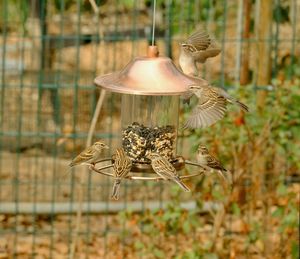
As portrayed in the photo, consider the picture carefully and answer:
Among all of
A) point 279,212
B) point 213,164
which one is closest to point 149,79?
point 213,164

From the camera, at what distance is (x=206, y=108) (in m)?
4.30

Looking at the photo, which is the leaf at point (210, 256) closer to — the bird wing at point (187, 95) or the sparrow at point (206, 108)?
the bird wing at point (187, 95)

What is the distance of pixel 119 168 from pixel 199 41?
91 cm

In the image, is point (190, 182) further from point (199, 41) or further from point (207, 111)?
point (207, 111)

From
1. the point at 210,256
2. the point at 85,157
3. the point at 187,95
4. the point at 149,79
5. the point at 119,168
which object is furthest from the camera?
the point at 210,256

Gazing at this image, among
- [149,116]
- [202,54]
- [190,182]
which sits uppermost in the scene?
[202,54]

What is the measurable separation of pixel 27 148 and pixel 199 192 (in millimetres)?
2064

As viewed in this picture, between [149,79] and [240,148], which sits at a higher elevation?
[149,79]

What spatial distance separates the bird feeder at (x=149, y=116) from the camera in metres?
4.05

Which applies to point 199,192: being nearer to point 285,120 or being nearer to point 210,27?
point 285,120

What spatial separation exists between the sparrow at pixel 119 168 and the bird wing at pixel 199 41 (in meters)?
0.73

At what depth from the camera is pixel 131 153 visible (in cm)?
445

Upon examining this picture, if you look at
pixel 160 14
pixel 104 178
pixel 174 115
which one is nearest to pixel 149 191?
pixel 104 178

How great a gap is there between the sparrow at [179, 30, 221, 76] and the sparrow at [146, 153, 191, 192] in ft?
2.02
